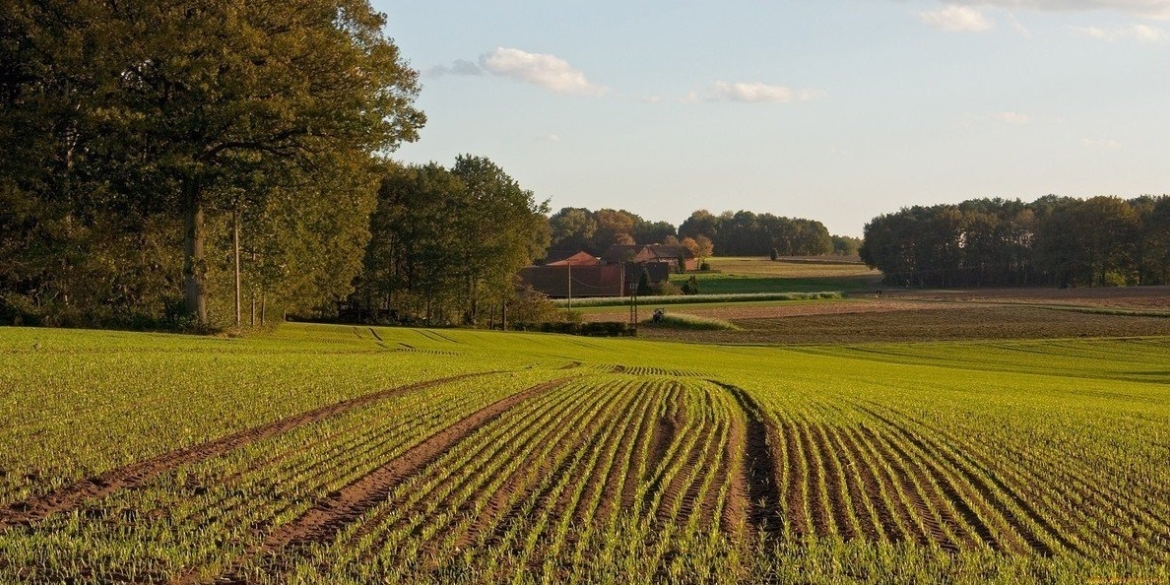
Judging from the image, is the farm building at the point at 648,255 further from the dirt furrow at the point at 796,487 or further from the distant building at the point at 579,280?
the dirt furrow at the point at 796,487

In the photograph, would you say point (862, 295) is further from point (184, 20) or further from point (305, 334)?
point (184, 20)

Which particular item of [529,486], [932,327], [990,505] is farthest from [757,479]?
[932,327]

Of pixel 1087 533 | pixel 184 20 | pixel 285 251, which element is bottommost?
pixel 1087 533

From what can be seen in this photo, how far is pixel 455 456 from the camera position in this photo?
1248 cm

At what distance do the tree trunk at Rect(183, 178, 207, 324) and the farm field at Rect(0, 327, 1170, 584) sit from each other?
15.8m

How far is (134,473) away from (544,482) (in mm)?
4643

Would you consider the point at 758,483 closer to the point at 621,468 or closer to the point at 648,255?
the point at 621,468

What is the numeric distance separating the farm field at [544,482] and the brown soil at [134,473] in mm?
48

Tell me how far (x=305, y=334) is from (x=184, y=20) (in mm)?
16807

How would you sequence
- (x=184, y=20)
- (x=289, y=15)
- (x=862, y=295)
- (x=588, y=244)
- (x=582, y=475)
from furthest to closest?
(x=588, y=244)
(x=862, y=295)
(x=289, y=15)
(x=184, y=20)
(x=582, y=475)

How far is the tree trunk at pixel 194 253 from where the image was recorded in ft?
122

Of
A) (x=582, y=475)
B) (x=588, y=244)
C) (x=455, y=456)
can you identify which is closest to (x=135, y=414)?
(x=455, y=456)

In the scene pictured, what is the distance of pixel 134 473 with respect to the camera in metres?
10.9

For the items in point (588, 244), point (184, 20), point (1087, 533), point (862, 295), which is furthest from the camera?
point (588, 244)
